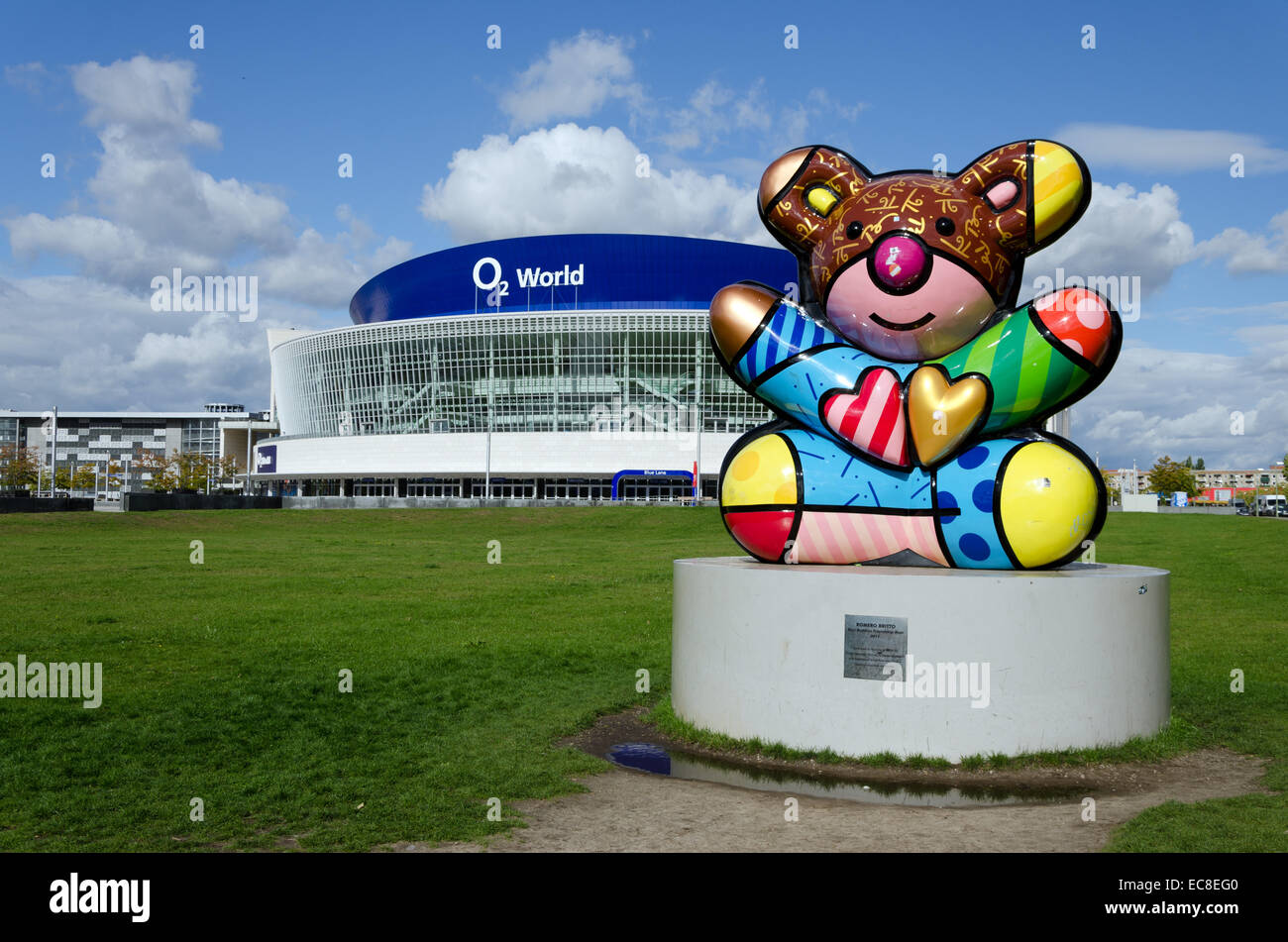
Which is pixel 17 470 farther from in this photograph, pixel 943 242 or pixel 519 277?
pixel 943 242

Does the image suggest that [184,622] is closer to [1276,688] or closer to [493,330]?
[1276,688]

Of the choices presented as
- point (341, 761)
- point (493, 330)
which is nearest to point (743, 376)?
point (341, 761)

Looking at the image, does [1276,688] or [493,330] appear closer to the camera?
[1276,688]

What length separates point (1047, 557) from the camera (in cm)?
945

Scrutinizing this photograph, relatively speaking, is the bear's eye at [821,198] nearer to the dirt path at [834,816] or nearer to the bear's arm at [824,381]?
the bear's arm at [824,381]

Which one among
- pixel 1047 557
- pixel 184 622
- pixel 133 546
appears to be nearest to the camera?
pixel 1047 557

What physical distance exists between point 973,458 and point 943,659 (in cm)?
204

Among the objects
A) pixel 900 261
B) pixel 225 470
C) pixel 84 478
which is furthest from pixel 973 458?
pixel 84 478

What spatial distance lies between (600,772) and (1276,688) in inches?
340

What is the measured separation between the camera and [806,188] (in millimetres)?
10312

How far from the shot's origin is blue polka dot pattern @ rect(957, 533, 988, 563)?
9586mm

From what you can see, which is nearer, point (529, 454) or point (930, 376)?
point (930, 376)

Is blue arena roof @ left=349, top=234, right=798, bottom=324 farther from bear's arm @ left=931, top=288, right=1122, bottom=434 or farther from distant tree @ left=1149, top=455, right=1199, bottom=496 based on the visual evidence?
bear's arm @ left=931, top=288, right=1122, bottom=434

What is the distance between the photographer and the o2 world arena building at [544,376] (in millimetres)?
80062
